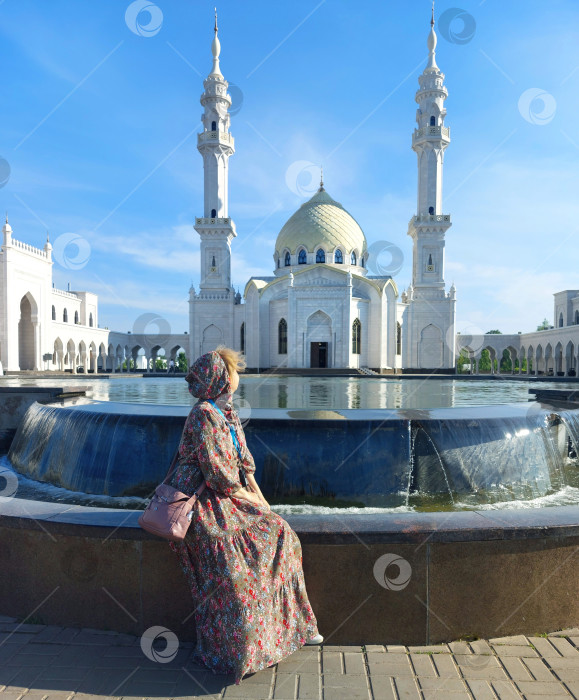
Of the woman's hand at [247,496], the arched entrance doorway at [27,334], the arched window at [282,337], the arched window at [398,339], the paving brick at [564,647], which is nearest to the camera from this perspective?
the woman's hand at [247,496]

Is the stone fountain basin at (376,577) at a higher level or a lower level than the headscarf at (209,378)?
lower

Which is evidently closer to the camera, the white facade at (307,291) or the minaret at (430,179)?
the white facade at (307,291)

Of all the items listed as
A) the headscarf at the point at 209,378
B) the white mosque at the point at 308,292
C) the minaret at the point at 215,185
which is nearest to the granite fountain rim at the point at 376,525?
the headscarf at the point at 209,378

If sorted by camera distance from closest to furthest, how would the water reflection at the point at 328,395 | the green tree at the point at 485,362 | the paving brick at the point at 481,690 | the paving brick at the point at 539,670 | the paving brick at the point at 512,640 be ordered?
the paving brick at the point at 481,690
the paving brick at the point at 539,670
the paving brick at the point at 512,640
the water reflection at the point at 328,395
the green tree at the point at 485,362

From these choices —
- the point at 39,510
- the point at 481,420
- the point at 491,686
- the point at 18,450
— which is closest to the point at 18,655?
the point at 39,510

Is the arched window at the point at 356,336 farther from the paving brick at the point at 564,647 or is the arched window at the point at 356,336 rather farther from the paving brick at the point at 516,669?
the paving brick at the point at 516,669

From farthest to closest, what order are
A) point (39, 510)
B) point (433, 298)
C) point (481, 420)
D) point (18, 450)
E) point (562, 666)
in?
point (433, 298)
point (18, 450)
point (481, 420)
point (39, 510)
point (562, 666)

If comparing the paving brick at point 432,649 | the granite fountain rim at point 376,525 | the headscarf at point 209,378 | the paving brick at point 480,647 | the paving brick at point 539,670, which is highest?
the headscarf at point 209,378

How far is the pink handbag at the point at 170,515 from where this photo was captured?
7.55 feet

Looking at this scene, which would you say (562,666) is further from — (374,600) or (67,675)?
(67,675)

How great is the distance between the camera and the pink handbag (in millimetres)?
2301

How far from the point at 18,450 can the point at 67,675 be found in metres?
5.59

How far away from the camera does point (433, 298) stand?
3600 cm

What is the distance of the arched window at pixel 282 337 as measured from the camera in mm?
34375
